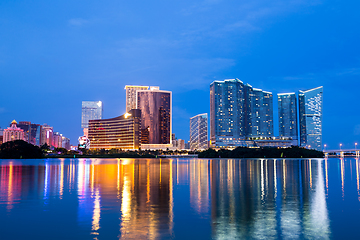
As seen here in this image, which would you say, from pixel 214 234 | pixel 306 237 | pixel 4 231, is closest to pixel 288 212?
Answer: pixel 306 237

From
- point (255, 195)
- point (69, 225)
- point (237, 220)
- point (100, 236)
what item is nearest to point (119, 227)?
point (100, 236)

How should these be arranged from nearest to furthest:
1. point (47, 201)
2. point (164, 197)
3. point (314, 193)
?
1. point (47, 201)
2. point (164, 197)
3. point (314, 193)

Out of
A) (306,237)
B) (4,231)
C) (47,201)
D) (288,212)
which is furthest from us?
(47,201)

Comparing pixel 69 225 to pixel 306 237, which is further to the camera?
pixel 69 225

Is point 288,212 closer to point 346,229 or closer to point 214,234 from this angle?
point 346,229

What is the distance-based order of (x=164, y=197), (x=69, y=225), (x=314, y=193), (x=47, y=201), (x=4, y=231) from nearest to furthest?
(x=4, y=231) < (x=69, y=225) < (x=47, y=201) < (x=164, y=197) < (x=314, y=193)

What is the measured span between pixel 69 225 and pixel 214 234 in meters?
5.84

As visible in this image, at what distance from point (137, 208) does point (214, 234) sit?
575 cm

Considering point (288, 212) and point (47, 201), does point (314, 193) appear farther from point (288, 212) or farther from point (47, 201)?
point (47, 201)

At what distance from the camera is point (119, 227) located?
37.8ft

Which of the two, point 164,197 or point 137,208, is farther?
point 164,197

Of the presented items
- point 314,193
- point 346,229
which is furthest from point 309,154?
point 346,229

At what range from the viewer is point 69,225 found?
12141 millimetres

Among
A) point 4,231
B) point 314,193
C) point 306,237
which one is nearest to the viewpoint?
point 306,237
